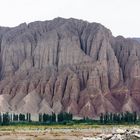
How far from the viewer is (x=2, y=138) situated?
88.8 metres

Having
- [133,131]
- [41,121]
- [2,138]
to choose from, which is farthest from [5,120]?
[133,131]

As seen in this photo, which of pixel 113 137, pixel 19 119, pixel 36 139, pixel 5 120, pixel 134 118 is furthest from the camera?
pixel 19 119

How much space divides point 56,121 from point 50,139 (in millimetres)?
79138

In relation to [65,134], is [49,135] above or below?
below

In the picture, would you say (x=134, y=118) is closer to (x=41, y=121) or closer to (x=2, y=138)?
(x=41, y=121)

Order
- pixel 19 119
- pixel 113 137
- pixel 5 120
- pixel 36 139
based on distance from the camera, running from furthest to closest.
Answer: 1. pixel 19 119
2. pixel 5 120
3. pixel 36 139
4. pixel 113 137

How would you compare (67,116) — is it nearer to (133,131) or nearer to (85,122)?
(85,122)

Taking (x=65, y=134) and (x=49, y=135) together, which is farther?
(x=65, y=134)

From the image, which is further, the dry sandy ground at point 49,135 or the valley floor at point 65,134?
the dry sandy ground at point 49,135

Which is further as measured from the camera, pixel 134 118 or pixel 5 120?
pixel 134 118

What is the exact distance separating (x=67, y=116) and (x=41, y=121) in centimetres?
802

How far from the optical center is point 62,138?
8856 centimetres

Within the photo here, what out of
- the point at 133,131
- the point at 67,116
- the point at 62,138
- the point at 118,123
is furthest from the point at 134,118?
the point at 133,131

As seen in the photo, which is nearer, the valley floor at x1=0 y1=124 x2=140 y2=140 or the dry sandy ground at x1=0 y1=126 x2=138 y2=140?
the valley floor at x1=0 y1=124 x2=140 y2=140
